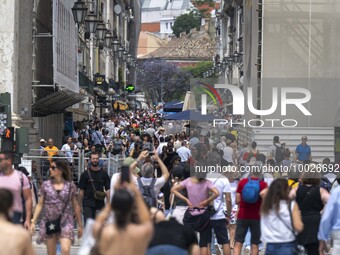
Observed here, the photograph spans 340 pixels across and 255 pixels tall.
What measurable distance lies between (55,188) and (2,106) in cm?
675

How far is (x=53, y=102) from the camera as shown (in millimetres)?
34656

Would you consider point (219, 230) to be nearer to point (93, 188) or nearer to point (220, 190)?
point (220, 190)

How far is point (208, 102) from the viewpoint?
107ft

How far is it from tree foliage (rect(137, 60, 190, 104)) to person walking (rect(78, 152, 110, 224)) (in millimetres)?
151786

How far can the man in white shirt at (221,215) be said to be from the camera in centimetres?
1694

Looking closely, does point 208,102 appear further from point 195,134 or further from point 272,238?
point 272,238

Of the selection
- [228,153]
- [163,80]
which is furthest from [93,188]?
[163,80]

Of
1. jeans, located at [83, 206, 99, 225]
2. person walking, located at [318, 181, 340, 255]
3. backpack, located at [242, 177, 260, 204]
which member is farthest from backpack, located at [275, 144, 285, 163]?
person walking, located at [318, 181, 340, 255]

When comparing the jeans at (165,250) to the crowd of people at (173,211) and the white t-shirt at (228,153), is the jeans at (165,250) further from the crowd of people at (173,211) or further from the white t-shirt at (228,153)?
the white t-shirt at (228,153)

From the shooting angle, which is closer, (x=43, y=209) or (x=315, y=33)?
(x=43, y=209)

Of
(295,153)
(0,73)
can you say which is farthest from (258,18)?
(0,73)

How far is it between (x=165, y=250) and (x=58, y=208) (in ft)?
14.0

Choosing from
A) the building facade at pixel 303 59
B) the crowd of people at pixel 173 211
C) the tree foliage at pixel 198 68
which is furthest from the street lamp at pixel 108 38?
the tree foliage at pixel 198 68

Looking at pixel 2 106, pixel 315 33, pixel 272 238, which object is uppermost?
pixel 315 33
